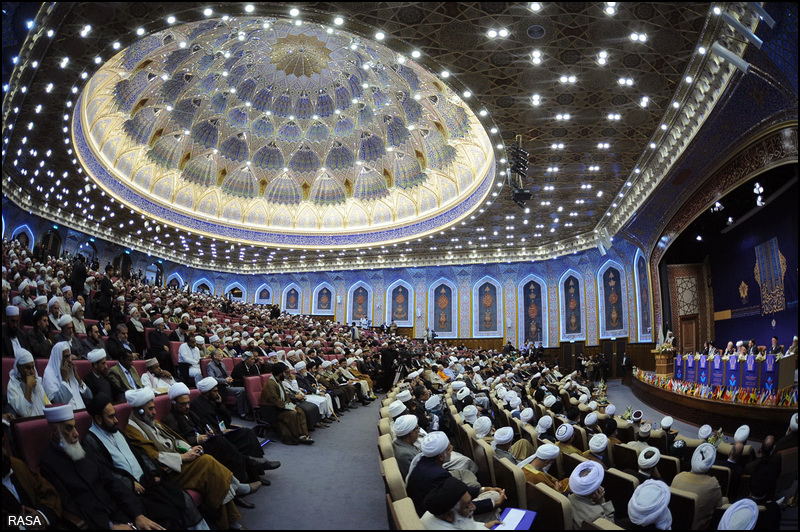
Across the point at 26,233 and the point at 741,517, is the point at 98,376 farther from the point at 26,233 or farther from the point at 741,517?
the point at 26,233

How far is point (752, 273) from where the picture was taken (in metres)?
11.9

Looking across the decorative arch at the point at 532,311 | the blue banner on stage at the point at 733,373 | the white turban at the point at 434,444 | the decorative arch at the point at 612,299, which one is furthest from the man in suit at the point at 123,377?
the decorative arch at the point at 532,311

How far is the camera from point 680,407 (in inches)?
385

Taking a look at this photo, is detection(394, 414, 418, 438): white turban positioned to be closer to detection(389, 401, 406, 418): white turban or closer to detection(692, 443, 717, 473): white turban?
detection(389, 401, 406, 418): white turban

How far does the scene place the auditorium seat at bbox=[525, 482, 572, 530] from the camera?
2.92 metres

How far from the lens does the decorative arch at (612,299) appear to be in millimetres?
19906

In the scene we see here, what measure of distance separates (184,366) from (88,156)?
1497 centimetres

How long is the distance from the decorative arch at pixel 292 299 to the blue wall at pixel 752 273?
22781 mm

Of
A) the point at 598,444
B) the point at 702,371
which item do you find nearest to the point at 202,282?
the point at 702,371

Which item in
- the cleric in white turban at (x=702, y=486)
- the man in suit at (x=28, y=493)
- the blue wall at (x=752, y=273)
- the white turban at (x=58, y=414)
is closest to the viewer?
the man in suit at (x=28, y=493)

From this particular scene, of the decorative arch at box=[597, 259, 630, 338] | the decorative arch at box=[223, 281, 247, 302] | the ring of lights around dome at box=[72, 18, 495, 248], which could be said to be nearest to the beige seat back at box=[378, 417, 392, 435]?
the ring of lights around dome at box=[72, 18, 495, 248]

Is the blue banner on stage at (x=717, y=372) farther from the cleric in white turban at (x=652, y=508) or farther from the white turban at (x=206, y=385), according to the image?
the white turban at (x=206, y=385)

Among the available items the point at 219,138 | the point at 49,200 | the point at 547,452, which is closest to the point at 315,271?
the point at 219,138

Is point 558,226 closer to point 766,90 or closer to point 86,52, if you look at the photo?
point 766,90
